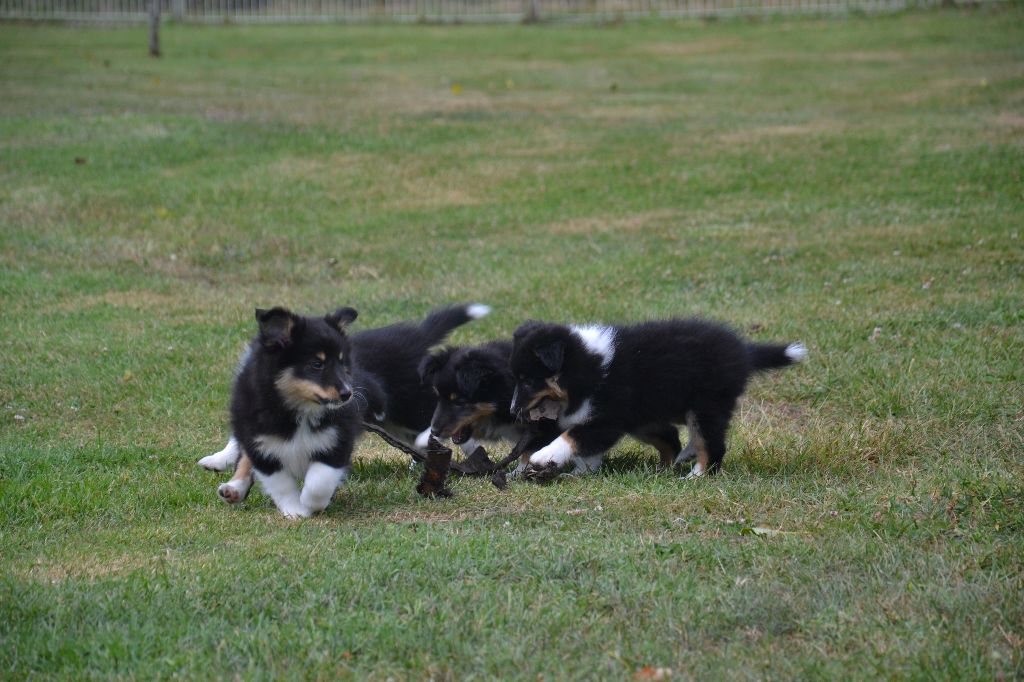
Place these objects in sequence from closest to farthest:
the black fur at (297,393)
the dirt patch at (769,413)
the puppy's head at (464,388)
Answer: the black fur at (297,393), the puppy's head at (464,388), the dirt patch at (769,413)

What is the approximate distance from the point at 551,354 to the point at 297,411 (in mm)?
1490

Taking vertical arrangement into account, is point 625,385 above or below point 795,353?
below

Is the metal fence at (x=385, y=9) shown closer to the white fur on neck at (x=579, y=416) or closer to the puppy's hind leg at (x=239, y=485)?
the white fur on neck at (x=579, y=416)

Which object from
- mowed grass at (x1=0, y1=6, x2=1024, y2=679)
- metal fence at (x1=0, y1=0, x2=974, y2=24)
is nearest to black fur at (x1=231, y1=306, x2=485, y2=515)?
mowed grass at (x1=0, y1=6, x2=1024, y2=679)

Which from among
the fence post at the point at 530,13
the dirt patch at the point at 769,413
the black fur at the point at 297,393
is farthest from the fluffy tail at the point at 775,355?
the fence post at the point at 530,13

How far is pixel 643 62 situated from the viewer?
27750 mm

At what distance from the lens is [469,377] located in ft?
24.4

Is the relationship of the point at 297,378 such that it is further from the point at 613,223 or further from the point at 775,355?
the point at 613,223

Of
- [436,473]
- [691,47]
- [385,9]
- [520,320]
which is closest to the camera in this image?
[436,473]

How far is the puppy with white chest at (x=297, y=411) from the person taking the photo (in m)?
6.37

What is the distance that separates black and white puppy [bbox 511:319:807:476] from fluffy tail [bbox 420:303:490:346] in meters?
0.84

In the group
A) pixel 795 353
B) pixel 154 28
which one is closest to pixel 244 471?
pixel 795 353

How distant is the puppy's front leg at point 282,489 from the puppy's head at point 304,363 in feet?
1.26

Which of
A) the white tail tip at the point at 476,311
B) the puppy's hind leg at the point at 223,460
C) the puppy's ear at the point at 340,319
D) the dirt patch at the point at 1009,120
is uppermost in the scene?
the dirt patch at the point at 1009,120
